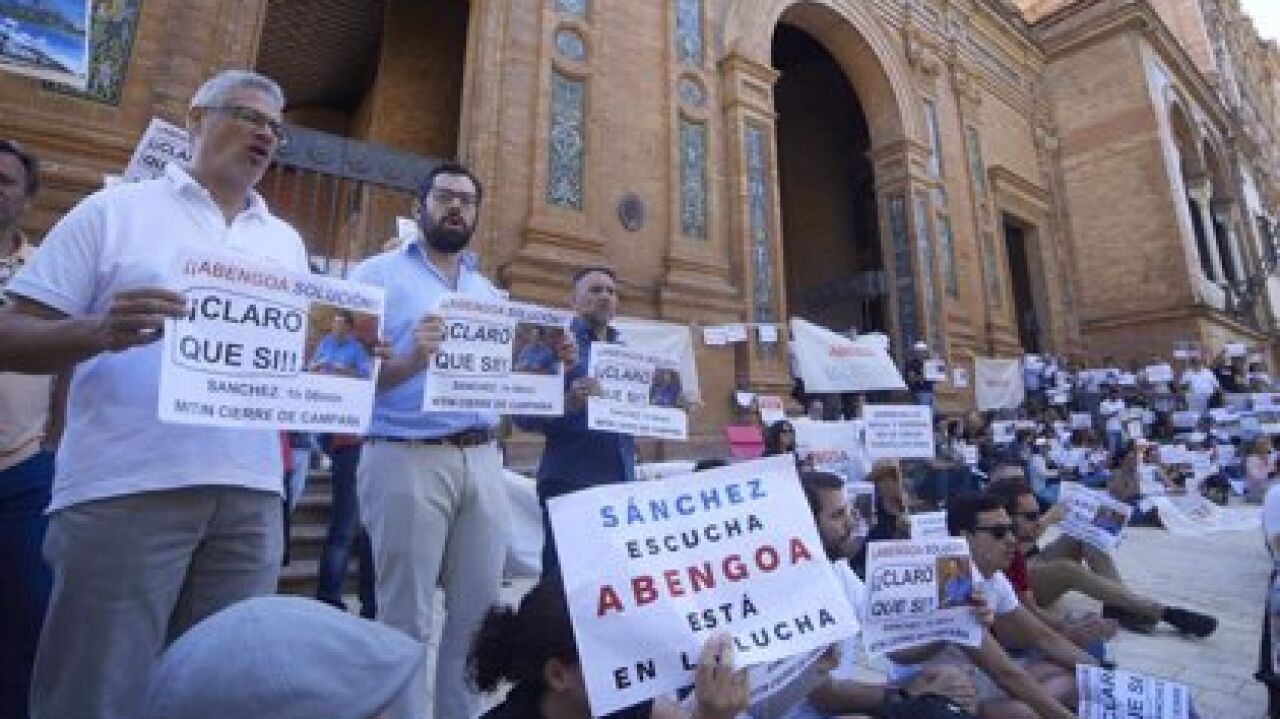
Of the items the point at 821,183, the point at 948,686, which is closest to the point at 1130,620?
the point at 948,686

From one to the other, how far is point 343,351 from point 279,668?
122 centimetres

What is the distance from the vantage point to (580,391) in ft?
8.68

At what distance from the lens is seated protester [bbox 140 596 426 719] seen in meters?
0.71

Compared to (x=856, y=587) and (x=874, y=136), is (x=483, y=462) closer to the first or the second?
(x=856, y=587)

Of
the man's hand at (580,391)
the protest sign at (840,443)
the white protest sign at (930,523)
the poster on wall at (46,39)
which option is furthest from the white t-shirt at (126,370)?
the protest sign at (840,443)

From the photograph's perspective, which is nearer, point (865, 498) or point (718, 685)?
point (718, 685)

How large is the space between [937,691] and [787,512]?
1236 millimetres

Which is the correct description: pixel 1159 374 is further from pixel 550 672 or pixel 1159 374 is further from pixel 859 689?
pixel 550 672

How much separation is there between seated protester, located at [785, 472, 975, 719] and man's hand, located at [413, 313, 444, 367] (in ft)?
3.98

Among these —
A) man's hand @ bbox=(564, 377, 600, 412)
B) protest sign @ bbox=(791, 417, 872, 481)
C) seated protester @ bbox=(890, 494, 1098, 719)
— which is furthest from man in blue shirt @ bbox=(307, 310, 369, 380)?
protest sign @ bbox=(791, 417, 872, 481)

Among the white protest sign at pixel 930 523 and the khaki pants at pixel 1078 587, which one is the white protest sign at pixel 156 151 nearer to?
the white protest sign at pixel 930 523

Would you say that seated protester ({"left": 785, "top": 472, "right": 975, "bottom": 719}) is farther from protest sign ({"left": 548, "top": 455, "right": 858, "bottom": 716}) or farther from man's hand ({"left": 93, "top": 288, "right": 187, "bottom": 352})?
man's hand ({"left": 93, "top": 288, "right": 187, "bottom": 352})

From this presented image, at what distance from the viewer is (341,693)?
2.46 ft

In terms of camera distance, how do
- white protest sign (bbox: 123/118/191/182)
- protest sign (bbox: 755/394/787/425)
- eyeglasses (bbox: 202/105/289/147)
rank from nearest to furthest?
eyeglasses (bbox: 202/105/289/147) → white protest sign (bbox: 123/118/191/182) → protest sign (bbox: 755/394/787/425)
